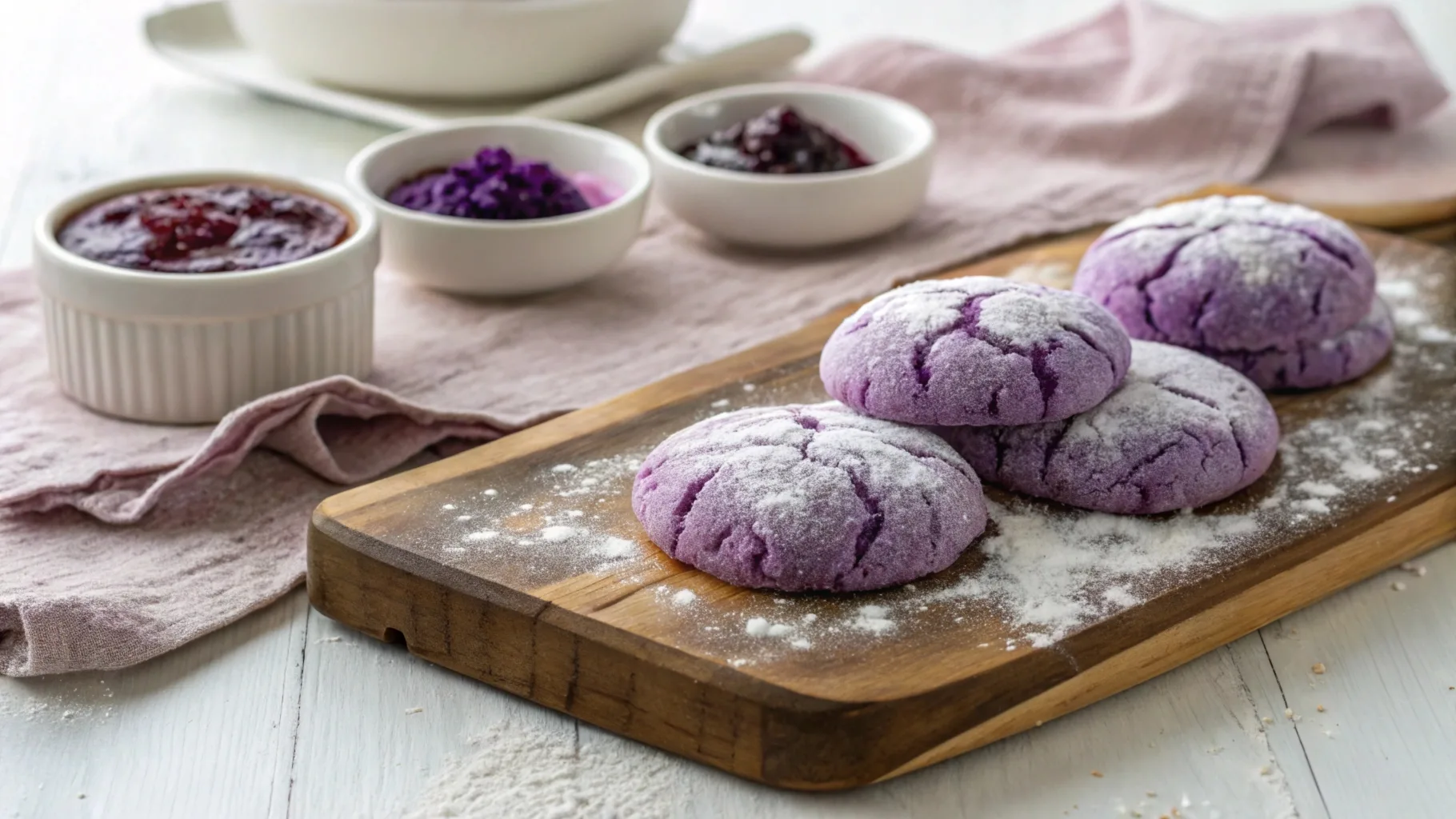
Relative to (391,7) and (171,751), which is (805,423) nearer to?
(171,751)

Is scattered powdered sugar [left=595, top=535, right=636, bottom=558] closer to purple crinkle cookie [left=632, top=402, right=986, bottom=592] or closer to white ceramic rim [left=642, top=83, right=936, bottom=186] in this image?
purple crinkle cookie [left=632, top=402, right=986, bottom=592]

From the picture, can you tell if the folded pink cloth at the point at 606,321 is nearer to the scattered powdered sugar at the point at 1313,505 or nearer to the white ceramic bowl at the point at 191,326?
the white ceramic bowl at the point at 191,326

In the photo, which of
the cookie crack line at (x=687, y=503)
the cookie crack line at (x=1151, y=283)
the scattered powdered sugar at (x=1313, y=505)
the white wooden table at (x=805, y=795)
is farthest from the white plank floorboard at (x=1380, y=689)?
the cookie crack line at (x=687, y=503)

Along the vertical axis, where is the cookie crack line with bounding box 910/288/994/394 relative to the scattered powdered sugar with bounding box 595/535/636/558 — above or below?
above

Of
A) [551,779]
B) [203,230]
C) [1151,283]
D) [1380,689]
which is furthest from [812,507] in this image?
[203,230]

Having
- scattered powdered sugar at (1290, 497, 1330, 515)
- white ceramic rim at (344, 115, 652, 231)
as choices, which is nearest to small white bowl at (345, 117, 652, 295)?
white ceramic rim at (344, 115, 652, 231)
